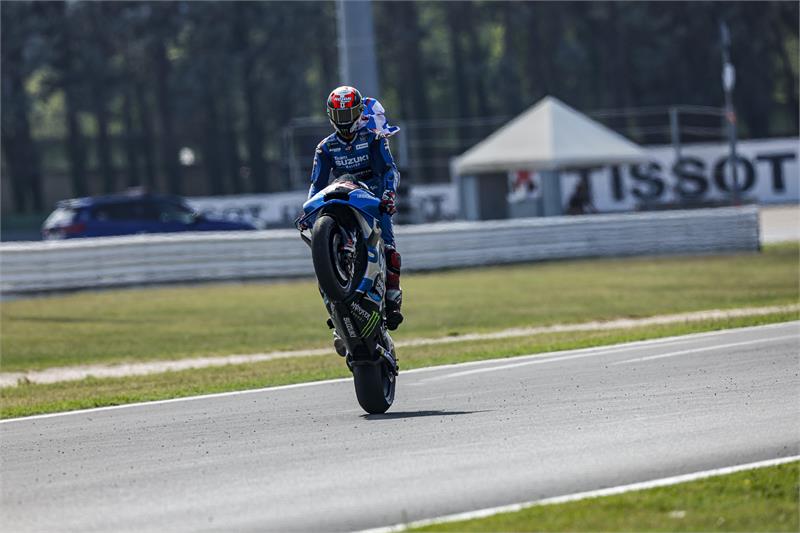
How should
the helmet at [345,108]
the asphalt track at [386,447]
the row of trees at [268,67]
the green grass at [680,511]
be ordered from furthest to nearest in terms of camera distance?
the row of trees at [268,67]
the helmet at [345,108]
the asphalt track at [386,447]
the green grass at [680,511]

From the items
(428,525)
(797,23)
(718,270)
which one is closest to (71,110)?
(797,23)

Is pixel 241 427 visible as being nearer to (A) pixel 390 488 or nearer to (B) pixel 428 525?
(A) pixel 390 488

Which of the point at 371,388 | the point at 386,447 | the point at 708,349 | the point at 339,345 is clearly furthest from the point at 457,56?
the point at 386,447

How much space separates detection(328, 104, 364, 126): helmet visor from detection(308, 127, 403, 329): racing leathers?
0.32 feet

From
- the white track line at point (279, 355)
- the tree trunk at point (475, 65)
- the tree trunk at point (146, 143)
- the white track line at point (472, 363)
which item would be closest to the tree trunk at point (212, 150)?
the tree trunk at point (146, 143)

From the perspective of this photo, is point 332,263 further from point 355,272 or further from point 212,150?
point 212,150

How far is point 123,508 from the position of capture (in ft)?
20.0

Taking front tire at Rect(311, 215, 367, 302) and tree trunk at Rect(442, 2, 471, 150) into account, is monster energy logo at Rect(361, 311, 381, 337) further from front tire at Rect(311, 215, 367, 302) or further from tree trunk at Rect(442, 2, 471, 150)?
tree trunk at Rect(442, 2, 471, 150)

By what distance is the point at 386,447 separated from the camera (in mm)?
7316

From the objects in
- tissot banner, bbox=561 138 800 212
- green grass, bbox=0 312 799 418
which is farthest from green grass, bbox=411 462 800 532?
tissot banner, bbox=561 138 800 212

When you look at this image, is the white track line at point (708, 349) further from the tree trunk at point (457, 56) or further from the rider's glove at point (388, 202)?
the tree trunk at point (457, 56)

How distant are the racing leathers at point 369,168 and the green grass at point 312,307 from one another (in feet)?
24.0

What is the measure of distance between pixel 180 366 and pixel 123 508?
9.18m

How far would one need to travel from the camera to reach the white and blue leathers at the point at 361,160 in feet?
30.5
